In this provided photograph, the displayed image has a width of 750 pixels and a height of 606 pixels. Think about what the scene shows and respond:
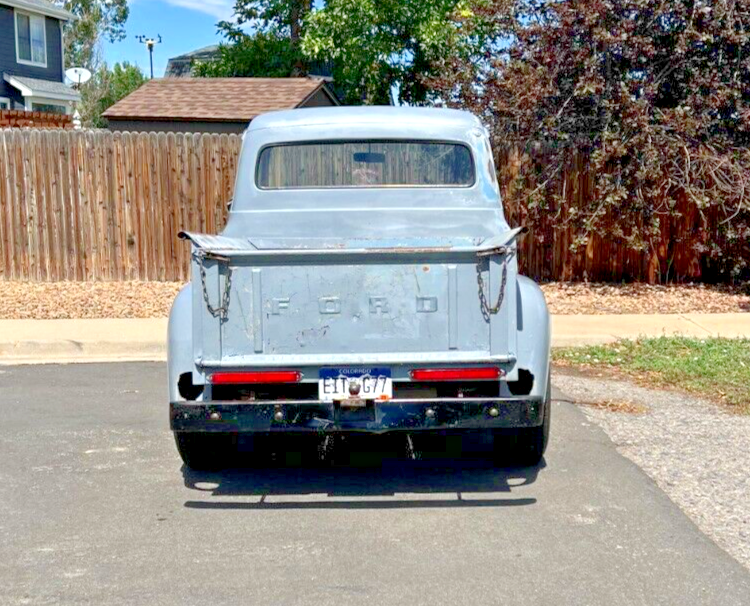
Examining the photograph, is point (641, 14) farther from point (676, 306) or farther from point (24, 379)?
point (24, 379)

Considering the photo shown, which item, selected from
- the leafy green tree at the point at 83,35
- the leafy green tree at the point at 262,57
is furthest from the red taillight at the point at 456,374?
the leafy green tree at the point at 83,35

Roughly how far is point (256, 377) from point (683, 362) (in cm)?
493

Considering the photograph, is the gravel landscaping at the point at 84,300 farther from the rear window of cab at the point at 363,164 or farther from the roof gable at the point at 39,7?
the roof gable at the point at 39,7

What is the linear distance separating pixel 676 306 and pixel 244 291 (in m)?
8.06

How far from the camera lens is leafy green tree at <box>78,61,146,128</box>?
49.7m

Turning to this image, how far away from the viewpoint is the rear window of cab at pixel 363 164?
6891 mm

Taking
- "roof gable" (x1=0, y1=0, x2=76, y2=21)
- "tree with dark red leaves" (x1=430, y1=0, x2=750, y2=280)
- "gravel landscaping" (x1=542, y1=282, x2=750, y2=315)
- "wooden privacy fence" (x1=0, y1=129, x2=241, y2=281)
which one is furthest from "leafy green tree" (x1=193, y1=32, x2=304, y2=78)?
"gravel landscaping" (x1=542, y1=282, x2=750, y2=315)

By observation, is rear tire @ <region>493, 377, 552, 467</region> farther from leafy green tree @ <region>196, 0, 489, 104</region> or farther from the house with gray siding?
the house with gray siding

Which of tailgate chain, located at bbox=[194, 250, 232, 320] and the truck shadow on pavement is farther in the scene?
the truck shadow on pavement

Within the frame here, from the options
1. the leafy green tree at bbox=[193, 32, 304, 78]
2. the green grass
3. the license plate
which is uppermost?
the leafy green tree at bbox=[193, 32, 304, 78]

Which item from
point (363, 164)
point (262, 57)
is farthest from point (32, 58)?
point (363, 164)

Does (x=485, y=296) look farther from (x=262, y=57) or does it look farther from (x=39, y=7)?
(x=39, y=7)

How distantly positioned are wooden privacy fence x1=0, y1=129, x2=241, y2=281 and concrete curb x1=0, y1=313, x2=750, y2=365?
273 centimetres

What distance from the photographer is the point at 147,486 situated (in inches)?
228
